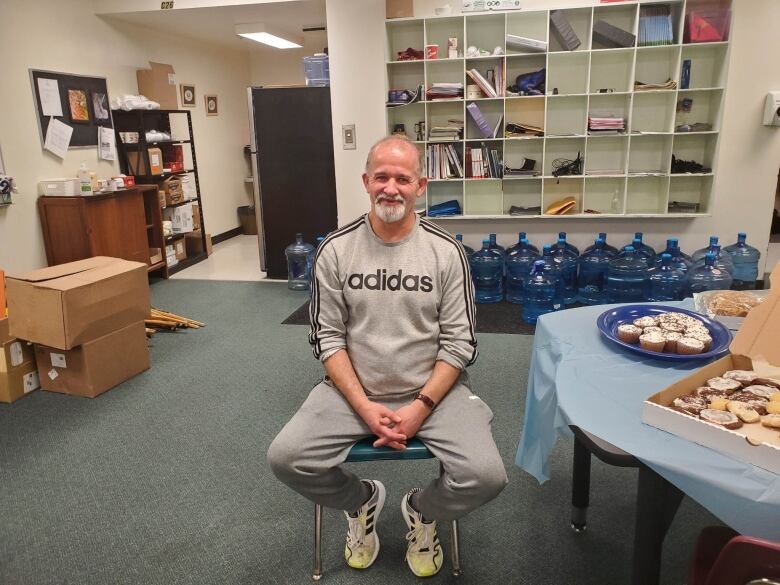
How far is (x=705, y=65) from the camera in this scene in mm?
4195

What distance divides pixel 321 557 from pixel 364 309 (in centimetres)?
80

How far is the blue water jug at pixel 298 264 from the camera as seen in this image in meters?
4.93

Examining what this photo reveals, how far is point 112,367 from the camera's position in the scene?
3.02m

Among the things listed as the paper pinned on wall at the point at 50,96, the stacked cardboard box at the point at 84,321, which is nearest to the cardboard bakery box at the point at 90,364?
the stacked cardboard box at the point at 84,321

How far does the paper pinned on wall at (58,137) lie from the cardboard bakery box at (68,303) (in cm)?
205

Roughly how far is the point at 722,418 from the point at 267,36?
6.07m

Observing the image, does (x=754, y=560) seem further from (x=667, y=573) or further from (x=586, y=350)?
(x=667, y=573)

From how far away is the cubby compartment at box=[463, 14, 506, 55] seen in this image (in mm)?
4367

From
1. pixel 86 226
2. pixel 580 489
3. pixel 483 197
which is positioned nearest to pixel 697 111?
pixel 483 197

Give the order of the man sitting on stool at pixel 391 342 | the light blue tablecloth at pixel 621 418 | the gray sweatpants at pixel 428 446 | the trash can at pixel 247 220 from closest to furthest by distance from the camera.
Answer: the light blue tablecloth at pixel 621 418
the gray sweatpants at pixel 428 446
the man sitting on stool at pixel 391 342
the trash can at pixel 247 220

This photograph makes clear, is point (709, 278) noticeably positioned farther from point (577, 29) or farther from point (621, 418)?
point (621, 418)

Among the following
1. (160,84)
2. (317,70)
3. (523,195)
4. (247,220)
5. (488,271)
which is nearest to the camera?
(488,271)

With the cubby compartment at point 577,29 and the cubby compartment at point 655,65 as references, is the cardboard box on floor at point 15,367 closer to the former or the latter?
the cubby compartment at point 577,29

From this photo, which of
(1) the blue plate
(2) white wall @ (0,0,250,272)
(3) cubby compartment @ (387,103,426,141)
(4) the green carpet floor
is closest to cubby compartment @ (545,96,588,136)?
(3) cubby compartment @ (387,103,426,141)
